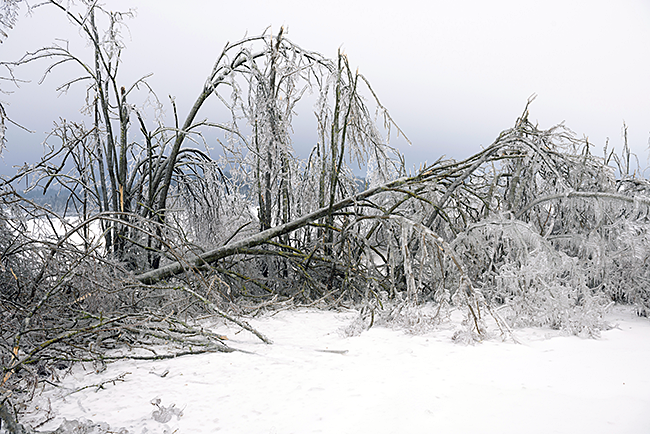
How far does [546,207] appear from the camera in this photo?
16.7ft

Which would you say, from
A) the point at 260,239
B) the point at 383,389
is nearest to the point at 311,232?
the point at 260,239

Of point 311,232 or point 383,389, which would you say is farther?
point 311,232

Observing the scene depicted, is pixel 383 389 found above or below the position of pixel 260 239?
below

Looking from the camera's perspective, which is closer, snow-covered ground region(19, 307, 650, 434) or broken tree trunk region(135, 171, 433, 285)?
snow-covered ground region(19, 307, 650, 434)

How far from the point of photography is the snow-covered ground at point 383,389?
2109mm

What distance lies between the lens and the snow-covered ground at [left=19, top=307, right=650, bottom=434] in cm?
211

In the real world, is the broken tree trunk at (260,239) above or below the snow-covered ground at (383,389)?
above

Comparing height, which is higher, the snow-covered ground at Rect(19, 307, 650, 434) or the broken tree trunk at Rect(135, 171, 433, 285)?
the broken tree trunk at Rect(135, 171, 433, 285)

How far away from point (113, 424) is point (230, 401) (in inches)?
23.2

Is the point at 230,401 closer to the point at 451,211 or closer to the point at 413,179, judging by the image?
the point at 413,179

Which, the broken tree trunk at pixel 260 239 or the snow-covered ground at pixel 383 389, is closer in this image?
the snow-covered ground at pixel 383 389

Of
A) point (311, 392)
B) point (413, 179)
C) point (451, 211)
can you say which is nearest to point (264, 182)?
point (413, 179)

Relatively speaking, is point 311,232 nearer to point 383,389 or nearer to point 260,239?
point 260,239

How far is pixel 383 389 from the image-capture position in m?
2.49
